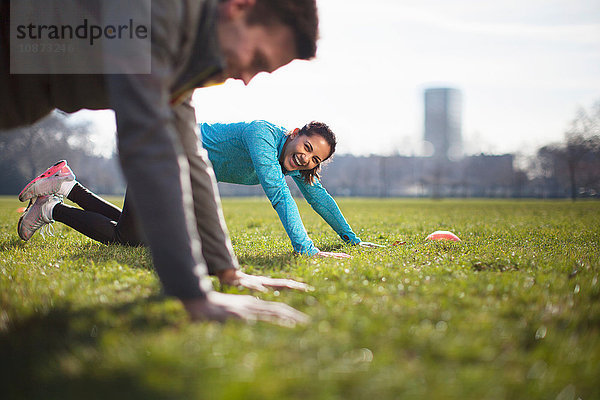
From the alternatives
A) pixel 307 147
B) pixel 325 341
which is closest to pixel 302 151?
pixel 307 147

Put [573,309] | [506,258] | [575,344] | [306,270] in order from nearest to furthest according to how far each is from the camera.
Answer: [575,344], [573,309], [306,270], [506,258]

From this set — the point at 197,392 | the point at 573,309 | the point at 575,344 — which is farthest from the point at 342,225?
the point at 197,392

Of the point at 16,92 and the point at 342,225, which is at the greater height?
the point at 16,92

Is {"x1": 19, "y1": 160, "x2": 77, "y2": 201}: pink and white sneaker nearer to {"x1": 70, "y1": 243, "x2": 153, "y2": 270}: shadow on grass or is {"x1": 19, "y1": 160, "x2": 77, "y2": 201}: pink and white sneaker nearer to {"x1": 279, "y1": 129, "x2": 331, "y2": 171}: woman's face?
{"x1": 70, "y1": 243, "x2": 153, "y2": 270}: shadow on grass

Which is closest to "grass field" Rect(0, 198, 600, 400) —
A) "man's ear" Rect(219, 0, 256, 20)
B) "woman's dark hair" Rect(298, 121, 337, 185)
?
"man's ear" Rect(219, 0, 256, 20)

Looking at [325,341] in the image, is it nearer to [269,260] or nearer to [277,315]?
[277,315]

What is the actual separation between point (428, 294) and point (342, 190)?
88.6m

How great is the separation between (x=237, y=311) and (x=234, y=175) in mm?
3568

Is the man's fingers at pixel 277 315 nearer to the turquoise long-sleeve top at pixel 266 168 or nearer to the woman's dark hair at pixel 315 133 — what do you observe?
the turquoise long-sleeve top at pixel 266 168

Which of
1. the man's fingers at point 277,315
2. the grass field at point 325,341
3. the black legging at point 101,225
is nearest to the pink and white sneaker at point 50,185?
the black legging at point 101,225

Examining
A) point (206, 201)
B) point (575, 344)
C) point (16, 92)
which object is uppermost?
point (16, 92)

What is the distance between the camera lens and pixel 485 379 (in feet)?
4.86

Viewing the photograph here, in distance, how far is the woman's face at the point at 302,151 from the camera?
4.85 m

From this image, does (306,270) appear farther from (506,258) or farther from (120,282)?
(506,258)
